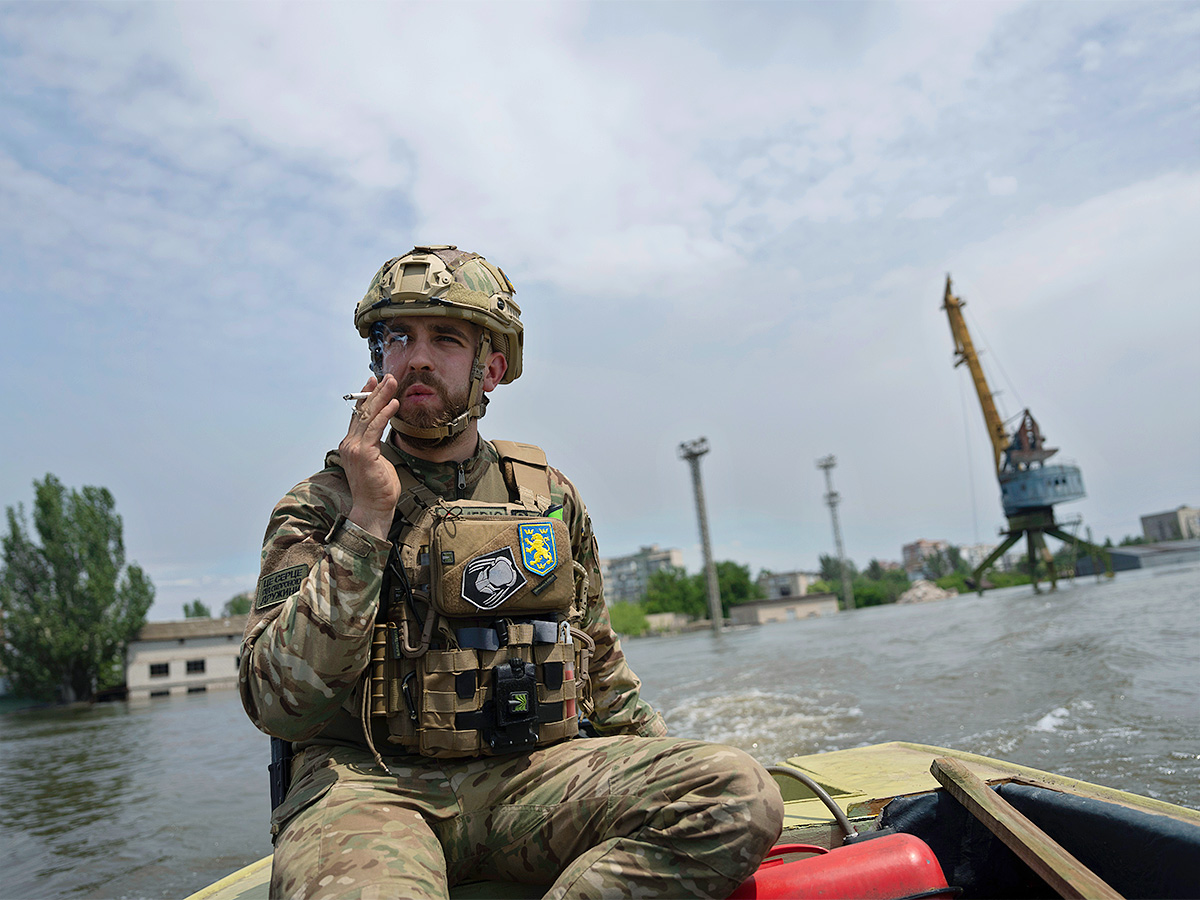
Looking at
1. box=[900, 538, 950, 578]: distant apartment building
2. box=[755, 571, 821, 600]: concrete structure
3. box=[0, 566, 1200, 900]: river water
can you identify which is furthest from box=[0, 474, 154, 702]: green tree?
box=[900, 538, 950, 578]: distant apartment building

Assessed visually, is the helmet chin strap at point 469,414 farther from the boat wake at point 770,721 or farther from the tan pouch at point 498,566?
the boat wake at point 770,721

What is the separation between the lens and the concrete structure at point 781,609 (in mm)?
68562

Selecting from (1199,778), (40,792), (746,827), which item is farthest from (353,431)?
(40,792)

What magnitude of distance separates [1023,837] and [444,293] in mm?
2056

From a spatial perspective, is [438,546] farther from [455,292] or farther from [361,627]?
[455,292]

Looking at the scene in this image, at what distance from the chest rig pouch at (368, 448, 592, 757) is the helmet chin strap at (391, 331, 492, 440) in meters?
0.21

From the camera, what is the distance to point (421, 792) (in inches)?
71.8

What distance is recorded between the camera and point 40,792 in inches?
377

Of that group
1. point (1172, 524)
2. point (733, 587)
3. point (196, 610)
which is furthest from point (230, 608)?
point (1172, 524)

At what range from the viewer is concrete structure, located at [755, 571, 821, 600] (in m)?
118

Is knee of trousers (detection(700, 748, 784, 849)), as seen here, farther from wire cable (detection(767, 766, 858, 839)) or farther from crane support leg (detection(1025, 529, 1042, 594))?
crane support leg (detection(1025, 529, 1042, 594))

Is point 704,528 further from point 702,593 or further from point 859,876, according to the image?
point 859,876

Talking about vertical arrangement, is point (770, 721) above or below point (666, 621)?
above

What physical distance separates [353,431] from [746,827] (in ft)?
4.17
